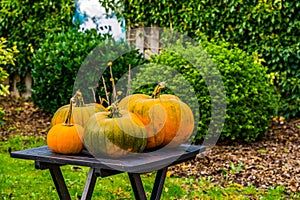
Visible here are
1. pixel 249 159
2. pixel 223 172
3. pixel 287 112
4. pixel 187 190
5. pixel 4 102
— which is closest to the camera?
pixel 187 190

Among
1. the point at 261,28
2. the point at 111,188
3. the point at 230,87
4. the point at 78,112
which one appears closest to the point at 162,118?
the point at 78,112

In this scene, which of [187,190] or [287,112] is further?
[287,112]

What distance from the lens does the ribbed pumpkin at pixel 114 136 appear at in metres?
2.52

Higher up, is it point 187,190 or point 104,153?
point 104,153

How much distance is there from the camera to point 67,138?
2613 millimetres

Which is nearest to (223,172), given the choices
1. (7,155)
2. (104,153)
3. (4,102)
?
(7,155)

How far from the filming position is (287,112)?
7.07 meters

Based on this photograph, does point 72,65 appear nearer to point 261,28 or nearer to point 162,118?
point 261,28

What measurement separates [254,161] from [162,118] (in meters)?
2.79

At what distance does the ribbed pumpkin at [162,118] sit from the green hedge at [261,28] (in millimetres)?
4350

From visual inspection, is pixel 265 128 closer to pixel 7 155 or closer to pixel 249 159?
pixel 249 159

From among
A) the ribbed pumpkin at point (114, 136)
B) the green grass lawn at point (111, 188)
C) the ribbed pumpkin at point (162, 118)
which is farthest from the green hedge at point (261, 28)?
the ribbed pumpkin at point (114, 136)

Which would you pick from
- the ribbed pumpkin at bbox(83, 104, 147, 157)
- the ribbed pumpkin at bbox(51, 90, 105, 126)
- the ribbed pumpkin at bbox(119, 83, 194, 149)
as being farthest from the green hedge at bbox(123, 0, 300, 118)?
the ribbed pumpkin at bbox(83, 104, 147, 157)

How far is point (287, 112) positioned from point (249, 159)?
1.97 m
